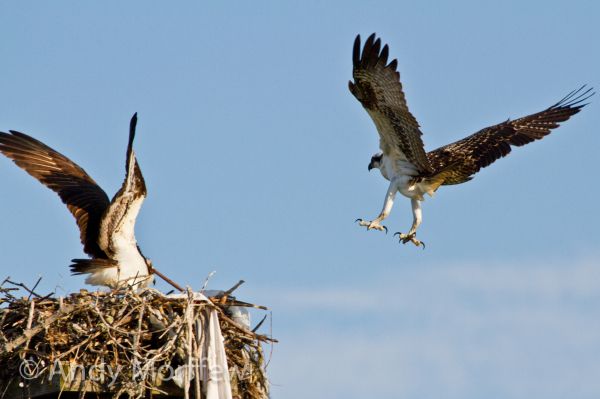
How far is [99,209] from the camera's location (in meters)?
10.0

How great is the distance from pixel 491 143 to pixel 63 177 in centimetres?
495

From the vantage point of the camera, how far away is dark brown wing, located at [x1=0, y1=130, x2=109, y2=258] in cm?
995

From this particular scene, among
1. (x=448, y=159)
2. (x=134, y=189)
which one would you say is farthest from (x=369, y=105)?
(x=134, y=189)

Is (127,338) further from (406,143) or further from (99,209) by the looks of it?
(406,143)

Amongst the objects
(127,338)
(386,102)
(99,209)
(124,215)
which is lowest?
(127,338)

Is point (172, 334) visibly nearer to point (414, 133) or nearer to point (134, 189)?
point (134, 189)

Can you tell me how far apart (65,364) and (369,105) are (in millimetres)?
4525

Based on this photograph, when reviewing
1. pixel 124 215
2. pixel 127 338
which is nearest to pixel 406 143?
pixel 124 215

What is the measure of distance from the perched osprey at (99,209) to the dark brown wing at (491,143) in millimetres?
3526

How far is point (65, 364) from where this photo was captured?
754cm

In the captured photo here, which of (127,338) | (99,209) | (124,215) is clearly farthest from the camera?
(99,209)

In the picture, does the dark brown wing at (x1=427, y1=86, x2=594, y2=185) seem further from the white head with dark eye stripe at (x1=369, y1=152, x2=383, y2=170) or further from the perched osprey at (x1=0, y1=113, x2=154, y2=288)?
the perched osprey at (x1=0, y1=113, x2=154, y2=288)

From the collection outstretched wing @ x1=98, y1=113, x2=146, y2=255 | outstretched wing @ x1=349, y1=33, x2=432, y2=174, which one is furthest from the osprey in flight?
outstretched wing @ x1=98, y1=113, x2=146, y2=255

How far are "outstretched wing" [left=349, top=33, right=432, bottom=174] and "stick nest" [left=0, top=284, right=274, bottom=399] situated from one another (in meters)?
3.16
